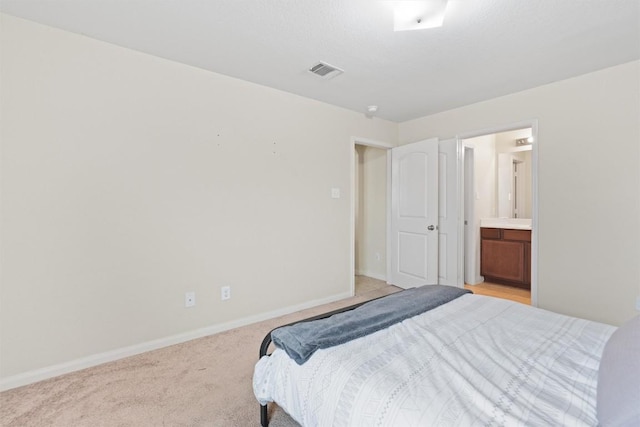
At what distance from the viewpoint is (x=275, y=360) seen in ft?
4.40

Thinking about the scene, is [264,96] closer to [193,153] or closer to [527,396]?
[193,153]

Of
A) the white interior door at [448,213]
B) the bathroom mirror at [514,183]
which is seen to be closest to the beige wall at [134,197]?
the white interior door at [448,213]

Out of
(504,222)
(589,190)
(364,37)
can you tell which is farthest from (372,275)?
(364,37)

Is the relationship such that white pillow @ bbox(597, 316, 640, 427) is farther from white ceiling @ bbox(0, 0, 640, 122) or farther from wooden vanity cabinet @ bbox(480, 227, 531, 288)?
wooden vanity cabinet @ bbox(480, 227, 531, 288)

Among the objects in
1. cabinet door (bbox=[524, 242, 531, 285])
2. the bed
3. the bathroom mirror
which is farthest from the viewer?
the bathroom mirror

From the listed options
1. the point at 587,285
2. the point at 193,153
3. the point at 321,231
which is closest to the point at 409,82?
the point at 321,231

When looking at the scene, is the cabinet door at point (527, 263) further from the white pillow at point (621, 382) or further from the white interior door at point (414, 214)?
the white pillow at point (621, 382)

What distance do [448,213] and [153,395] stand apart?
3340mm

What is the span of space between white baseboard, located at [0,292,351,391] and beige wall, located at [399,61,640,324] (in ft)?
8.71

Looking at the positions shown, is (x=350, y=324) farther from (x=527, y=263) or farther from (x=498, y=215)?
(x=498, y=215)

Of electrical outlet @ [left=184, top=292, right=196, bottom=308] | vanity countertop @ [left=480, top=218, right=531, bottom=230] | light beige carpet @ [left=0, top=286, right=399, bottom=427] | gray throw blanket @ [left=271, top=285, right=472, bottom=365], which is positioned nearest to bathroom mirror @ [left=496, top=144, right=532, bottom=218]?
vanity countertop @ [left=480, top=218, right=531, bottom=230]

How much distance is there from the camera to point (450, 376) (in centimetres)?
Result: 103

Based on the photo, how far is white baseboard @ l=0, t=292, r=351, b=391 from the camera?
1834 mm

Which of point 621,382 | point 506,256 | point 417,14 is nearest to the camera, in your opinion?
point 621,382
